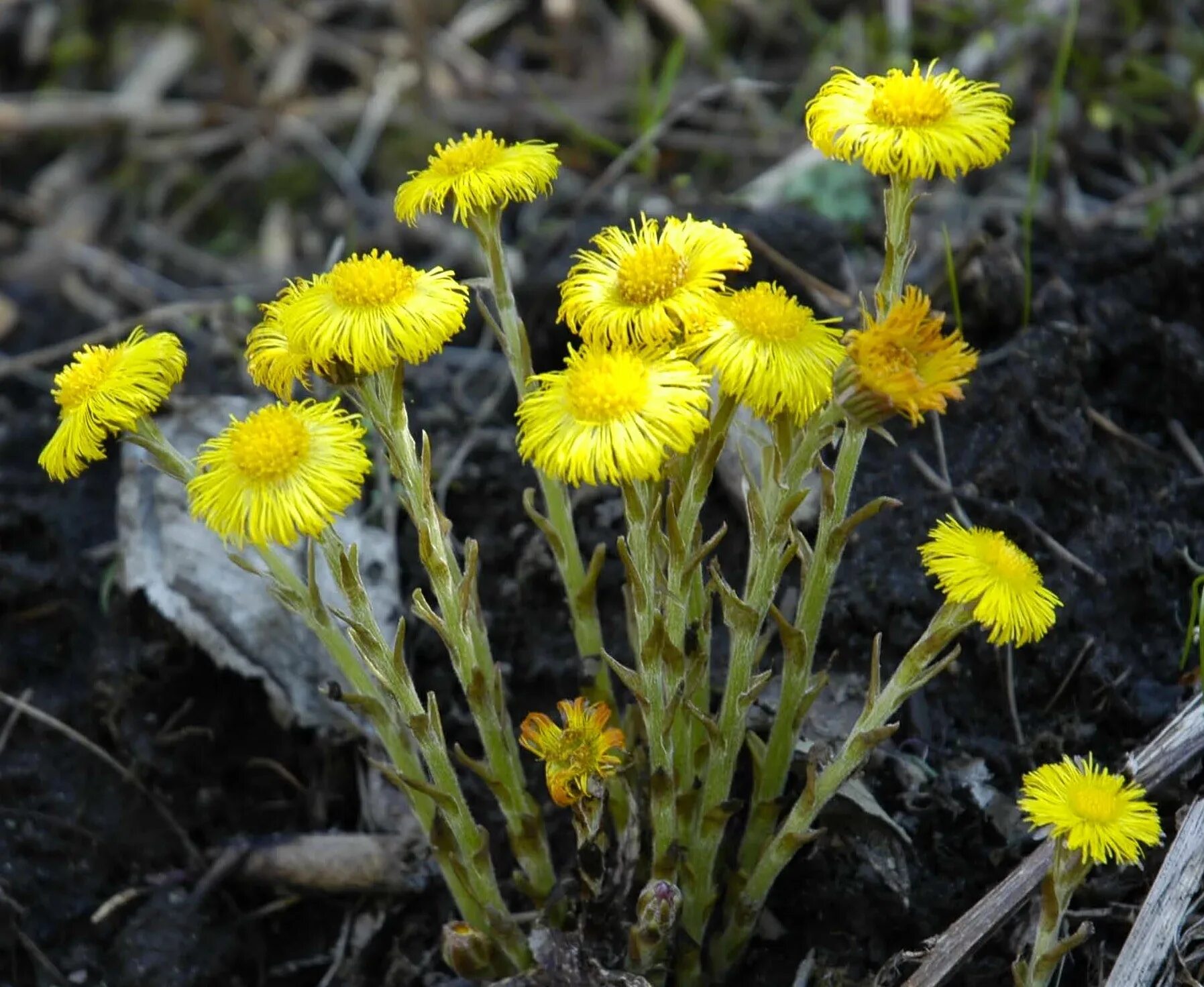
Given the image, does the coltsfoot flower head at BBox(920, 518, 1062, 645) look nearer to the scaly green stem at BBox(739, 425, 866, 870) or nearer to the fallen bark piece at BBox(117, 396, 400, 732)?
the scaly green stem at BBox(739, 425, 866, 870)

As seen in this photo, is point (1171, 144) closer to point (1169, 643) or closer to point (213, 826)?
point (1169, 643)

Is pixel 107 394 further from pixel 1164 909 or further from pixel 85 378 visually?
pixel 1164 909

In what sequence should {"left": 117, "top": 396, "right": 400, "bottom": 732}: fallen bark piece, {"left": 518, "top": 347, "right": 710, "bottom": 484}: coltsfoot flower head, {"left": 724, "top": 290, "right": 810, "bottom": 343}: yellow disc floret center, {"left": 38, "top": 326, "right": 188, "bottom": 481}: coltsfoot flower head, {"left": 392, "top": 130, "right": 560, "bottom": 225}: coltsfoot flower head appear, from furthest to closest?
1. {"left": 117, "top": 396, "right": 400, "bottom": 732}: fallen bark piece
2. {"left": 392, "top": 130, "right": 560, "bottom": 225}: coltsfoot flower head
3. {"left": 38, "top": 326, "right": 188, "bottom": 481}: coltsfoot flower head
4. {"left": 724, "top": 290, "right": 810, "bottom": 343}: yellow disc floret center
5. {"left": 518, "top": 347, "right": 710, "bottom": 484}: coltsfoot flower head

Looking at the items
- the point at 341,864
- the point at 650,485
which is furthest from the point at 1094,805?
the point at 341,864

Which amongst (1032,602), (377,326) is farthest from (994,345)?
(377,326)

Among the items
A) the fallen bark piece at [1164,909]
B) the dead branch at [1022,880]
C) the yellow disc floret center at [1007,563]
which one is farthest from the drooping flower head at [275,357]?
the fallen bark piece at [1164,909]

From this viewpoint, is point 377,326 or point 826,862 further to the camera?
point 826,862

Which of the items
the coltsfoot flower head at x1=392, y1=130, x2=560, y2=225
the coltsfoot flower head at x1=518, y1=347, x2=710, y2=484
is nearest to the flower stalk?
the coltsfoot flower head at x1=518, y1=347, x2=710, y2=484
